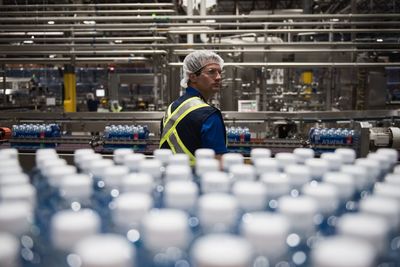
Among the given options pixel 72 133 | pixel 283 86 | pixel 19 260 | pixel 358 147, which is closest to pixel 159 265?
pixel 19 260

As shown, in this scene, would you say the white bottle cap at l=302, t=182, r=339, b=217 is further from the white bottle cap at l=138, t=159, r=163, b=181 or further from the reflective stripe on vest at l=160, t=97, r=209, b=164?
the reflective stripe on vest at l=160, t=97, r=209, b=164

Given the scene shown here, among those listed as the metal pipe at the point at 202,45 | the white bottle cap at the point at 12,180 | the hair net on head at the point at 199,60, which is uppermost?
the metal pipe at the point at 202,45

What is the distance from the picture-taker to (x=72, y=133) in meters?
4.11

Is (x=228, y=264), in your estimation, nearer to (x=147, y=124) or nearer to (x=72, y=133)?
(x=147, y=124)

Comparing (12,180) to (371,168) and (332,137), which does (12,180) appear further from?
(332,137)

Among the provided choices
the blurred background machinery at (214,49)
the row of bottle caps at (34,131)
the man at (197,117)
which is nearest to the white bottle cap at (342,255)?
the man at (197,117)

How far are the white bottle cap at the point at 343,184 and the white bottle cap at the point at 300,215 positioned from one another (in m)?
0.17

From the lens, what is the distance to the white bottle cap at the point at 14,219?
606 mm

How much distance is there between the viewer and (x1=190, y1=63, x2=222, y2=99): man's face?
206 cm

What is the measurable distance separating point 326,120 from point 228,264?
11.3 feet

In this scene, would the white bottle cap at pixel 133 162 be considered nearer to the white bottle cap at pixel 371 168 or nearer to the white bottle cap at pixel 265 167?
the white bottle cap at pixel 265 167

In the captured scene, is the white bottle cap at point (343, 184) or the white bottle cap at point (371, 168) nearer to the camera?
the white bottle cap at point (343, 184)

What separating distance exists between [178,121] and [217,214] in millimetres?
1267

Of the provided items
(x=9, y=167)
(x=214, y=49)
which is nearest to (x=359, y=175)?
(x=9, y=167)
